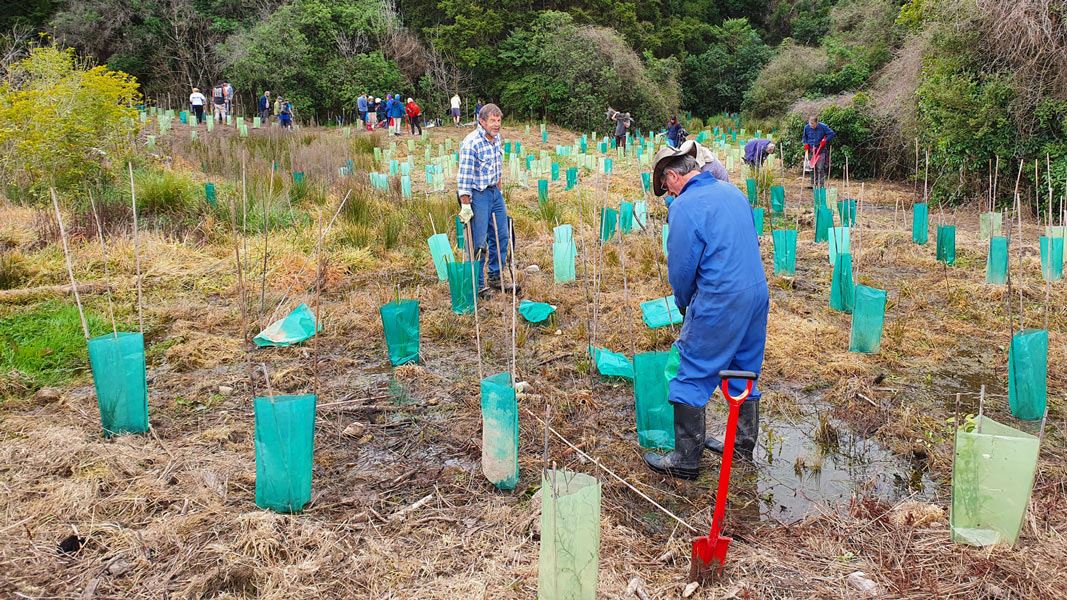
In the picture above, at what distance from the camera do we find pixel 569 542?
1.86 meters

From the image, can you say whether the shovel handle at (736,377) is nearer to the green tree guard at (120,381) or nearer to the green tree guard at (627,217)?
the green tree guard at (120,381)

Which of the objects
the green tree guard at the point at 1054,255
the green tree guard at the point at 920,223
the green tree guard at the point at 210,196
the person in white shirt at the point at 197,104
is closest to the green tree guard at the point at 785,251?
the green tree guard at the point at 1054,255

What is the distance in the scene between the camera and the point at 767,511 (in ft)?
8.40

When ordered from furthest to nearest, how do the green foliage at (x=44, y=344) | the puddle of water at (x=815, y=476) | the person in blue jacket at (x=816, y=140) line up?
the person in blue jacket at (x=816, y=140)
the green foliage at (x=44, y=344)
the puddle of water at (x=815, y=476)

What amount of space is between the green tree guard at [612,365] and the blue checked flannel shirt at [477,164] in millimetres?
1572

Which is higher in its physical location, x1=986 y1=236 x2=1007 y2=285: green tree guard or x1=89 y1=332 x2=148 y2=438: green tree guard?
x1=986 y1=236 x2=1007 y2=285: green tree guard

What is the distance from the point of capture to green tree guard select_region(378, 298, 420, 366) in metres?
3.80

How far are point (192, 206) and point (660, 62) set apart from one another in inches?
723

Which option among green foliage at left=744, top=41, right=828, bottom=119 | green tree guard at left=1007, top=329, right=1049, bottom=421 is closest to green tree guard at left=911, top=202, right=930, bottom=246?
green tree guard at left=1007, top=329, right=1049, bottom=421

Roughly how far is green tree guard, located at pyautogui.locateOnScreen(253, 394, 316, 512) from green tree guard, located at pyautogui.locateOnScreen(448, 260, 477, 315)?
2245 mm

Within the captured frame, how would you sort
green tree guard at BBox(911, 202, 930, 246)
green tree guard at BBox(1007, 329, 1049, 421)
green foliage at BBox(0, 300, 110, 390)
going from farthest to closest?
green tree guard at BBox(911, 202, 930, 246), green foliage at BBox(0, 300, 110, 390), green tree guard at BBox(1007, 329, 1049, 421)

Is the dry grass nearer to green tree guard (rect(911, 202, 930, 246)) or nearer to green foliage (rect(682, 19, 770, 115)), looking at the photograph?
green tree guard (rect(911, 202, 930, 246))

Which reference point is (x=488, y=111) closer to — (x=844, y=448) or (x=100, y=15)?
(x=844, y=448)

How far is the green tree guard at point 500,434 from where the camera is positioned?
2.51 meters
